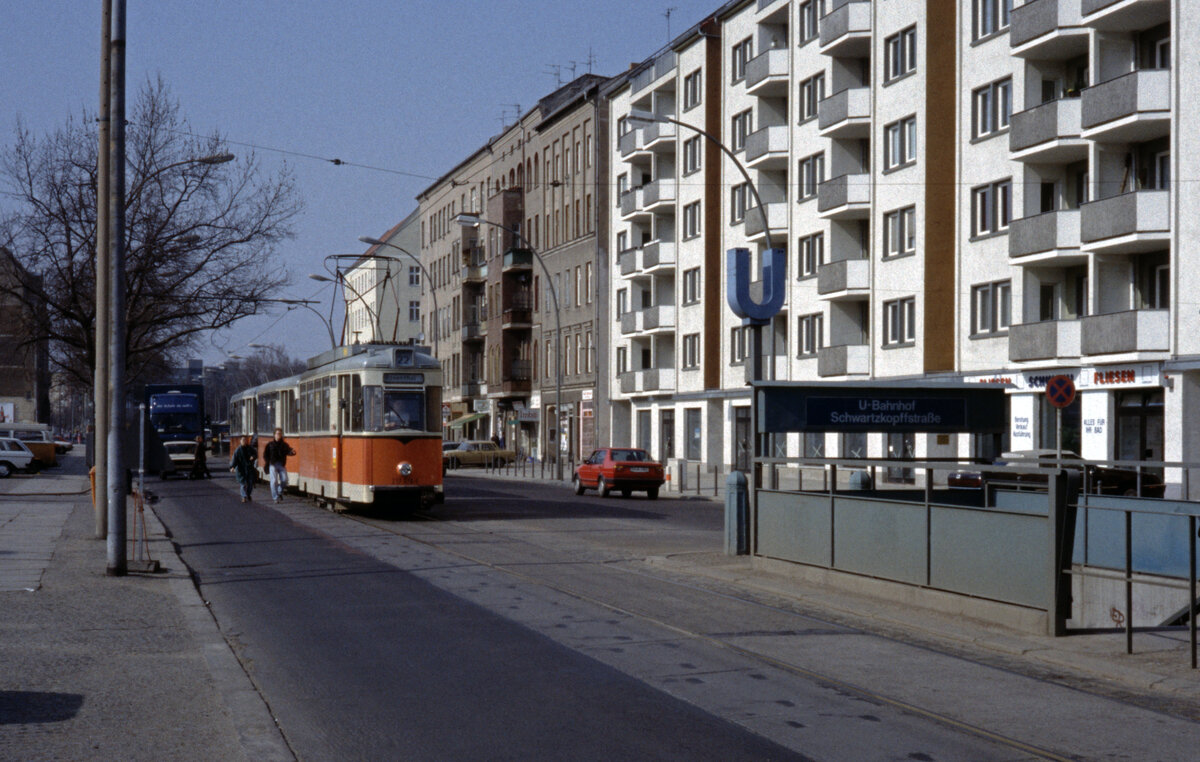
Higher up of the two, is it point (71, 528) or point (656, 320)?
point (656, 320)

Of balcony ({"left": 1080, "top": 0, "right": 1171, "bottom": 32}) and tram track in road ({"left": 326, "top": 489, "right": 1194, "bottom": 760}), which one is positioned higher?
balcony ({"left": 1080, "top": 0, "right": 1171, "bottom": 32})

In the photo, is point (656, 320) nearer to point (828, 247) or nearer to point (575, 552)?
point (828, 247)

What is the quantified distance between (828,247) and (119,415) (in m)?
36.5

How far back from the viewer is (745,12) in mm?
56625

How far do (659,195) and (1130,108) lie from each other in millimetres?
31443

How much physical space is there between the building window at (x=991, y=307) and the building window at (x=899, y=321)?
2.89 meters

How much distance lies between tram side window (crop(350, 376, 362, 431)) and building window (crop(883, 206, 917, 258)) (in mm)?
22514

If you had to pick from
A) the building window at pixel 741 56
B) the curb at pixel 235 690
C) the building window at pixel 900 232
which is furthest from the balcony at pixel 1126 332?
the curb at pixel 235 690

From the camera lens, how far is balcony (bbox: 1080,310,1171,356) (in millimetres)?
33844

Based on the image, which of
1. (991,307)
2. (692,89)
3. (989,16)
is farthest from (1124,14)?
(692,89)

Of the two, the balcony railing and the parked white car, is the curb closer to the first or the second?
the balcony railing

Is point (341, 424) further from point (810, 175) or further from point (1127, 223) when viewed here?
point (810, 175)

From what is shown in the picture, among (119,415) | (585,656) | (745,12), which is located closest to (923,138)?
(745,12)

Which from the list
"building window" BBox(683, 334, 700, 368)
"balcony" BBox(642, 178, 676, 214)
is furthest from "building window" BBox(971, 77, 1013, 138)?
"balcony" BBox(642, 178, 676, 214)
